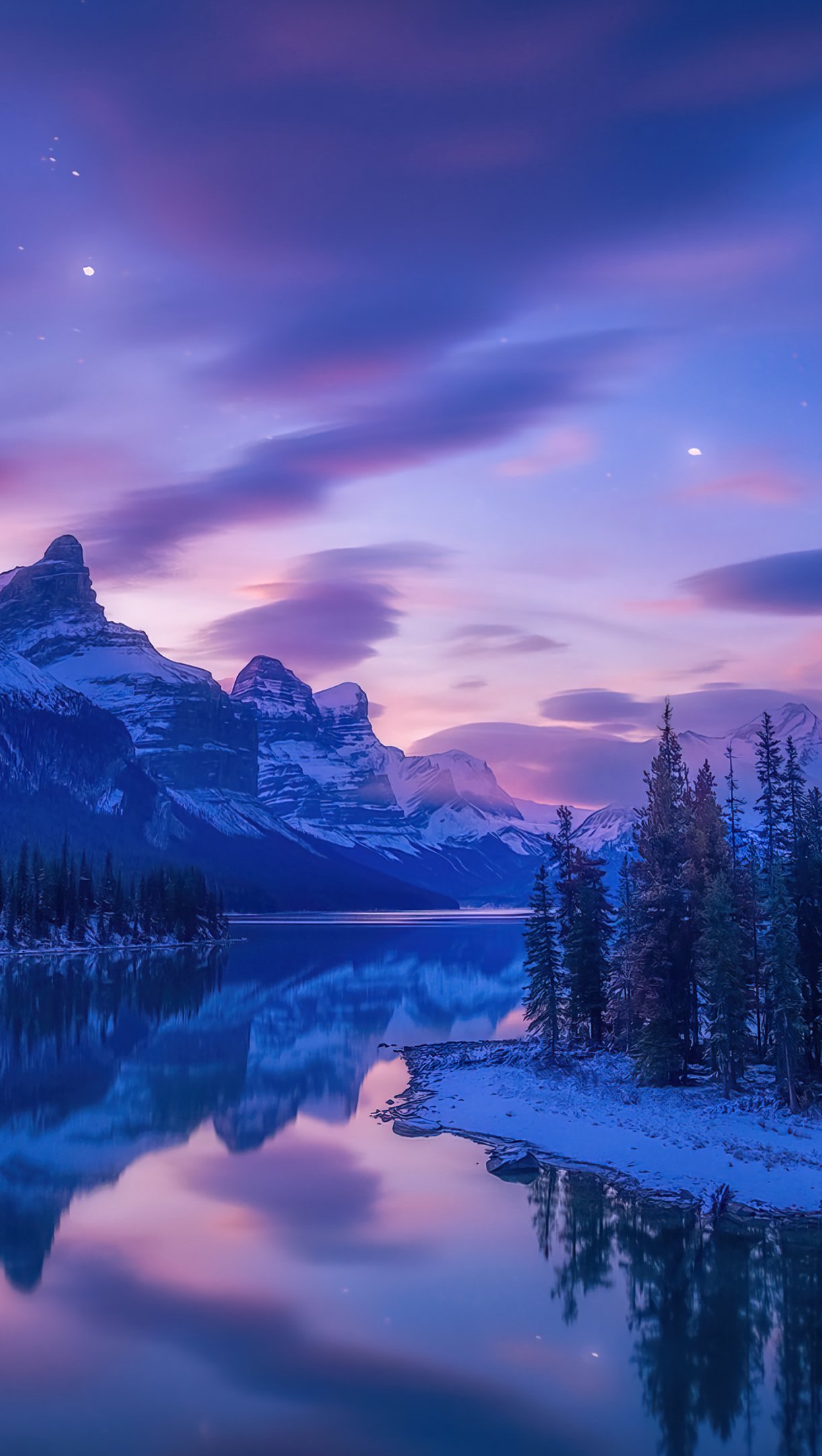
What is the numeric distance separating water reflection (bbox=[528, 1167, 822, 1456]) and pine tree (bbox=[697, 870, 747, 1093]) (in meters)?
13.1

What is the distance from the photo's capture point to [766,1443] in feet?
65.6

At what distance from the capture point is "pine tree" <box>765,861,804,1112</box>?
44000 millimetres

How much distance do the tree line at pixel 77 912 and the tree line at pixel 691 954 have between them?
11669 cm

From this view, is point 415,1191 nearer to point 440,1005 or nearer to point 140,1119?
point 140,1119

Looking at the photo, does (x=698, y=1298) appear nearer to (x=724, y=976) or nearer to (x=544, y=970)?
(x=724, y=976)

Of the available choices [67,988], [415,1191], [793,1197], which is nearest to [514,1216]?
[415,1191]

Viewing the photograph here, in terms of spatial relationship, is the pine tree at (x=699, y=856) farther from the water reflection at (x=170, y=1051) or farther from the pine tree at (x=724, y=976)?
the water reflection at (x=170, y=1051)

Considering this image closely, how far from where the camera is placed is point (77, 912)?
181125 mm

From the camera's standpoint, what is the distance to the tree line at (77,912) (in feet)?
553

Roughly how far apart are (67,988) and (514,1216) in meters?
81.5

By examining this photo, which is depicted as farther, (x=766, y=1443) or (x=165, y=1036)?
(x=165, y=1036)

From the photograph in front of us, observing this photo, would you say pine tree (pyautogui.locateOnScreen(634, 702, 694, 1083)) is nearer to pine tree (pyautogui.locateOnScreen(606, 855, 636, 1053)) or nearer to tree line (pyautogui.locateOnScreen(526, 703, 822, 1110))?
tree line (pyautogui.locateOnScreen(526, 703, 822, 1110))

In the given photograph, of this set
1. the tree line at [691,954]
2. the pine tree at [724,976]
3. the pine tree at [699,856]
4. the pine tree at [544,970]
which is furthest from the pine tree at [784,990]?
the pine tree at [544,970]

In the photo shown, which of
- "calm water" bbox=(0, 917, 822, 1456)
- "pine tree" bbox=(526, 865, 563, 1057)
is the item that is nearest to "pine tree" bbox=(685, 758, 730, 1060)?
"pine tree" bbox=(526, 865, 563, 1057)
